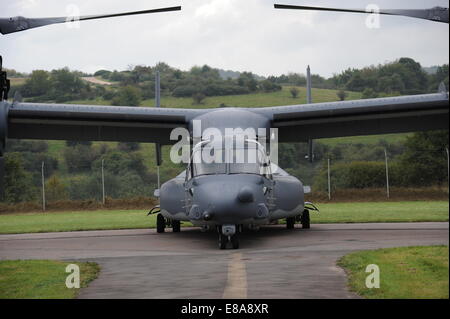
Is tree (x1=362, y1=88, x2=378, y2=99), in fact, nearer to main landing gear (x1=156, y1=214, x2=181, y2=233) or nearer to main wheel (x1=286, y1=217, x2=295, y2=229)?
main wheel (x1=286, y1=217, x2=295, y2=229)

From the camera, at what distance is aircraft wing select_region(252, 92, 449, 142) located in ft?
67.5

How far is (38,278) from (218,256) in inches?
148

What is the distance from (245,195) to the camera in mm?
14602

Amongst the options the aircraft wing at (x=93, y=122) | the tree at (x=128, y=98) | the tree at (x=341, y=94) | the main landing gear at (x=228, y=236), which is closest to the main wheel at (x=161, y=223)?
the aircraft wing at (x=93, y=122)

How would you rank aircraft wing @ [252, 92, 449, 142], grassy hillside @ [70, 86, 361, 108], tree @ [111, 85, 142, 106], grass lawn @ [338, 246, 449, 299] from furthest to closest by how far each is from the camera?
grassy hillside @ [70, 86, 361, 108] → tree @ [111, 85, 142, 106] → aircraft wing @ [252, 92, 449, 142] → grass lawn @ [338, 246, 449, 299]

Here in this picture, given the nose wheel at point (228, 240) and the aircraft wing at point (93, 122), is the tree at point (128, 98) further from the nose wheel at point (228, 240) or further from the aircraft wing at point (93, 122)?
the nose wheel at point (228, 240)

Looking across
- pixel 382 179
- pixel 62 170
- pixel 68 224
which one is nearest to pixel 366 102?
pixel 68 224

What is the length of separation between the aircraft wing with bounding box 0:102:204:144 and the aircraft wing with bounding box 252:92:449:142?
3075mm

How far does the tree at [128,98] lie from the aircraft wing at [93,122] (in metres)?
52.8

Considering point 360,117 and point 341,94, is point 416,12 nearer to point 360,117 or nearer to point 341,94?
point 360,117

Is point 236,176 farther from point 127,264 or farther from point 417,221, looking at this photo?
point 417,221

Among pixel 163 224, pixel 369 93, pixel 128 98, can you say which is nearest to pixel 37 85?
pixel 128 98

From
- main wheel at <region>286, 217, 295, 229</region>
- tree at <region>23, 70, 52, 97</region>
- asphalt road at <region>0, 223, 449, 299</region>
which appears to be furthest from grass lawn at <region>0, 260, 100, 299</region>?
tree at <region>23, 70, 52, 97</region>
